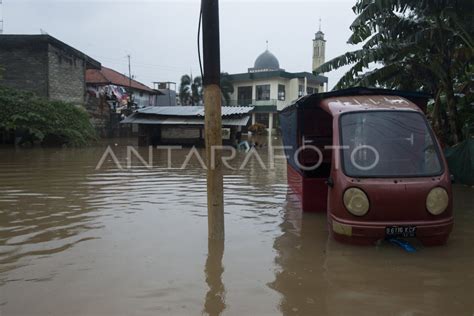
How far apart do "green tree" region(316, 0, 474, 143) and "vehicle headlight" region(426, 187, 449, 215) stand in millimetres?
5715

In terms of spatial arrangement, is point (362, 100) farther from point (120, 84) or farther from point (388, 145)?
point (120, 84)

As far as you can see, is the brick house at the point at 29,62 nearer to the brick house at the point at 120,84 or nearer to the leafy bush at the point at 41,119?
the leafy bush at the point at 41,119

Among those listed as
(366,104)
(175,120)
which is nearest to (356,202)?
(366,104)

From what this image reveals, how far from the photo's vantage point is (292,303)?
3934 millimetres

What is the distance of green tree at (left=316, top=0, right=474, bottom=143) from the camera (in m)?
9.76

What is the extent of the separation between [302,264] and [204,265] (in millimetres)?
1170

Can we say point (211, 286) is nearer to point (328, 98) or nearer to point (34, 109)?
point (328, 98)

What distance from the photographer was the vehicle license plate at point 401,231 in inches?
198

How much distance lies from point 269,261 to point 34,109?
21.1 m

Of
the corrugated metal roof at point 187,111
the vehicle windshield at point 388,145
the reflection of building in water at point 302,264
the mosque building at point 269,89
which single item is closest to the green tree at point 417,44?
the vehicle windshield at point 388,145

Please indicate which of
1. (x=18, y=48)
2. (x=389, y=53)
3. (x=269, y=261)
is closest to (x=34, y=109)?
(x=18, y=48)

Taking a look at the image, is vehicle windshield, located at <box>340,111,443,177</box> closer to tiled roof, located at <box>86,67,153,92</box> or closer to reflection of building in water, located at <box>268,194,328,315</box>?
reflection of building in water, located at <box>268,194,328,315</box>

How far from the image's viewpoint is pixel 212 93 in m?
5.18

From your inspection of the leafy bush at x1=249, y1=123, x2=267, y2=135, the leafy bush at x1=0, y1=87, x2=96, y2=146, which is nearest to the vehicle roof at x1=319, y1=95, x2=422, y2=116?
the leafy bush at x1=0, y1=87, x2=96, y2=146
